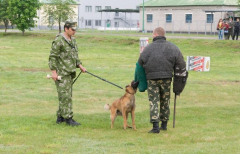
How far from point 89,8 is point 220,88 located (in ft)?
275

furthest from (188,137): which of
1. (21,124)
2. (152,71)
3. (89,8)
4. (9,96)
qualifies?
(89,8)

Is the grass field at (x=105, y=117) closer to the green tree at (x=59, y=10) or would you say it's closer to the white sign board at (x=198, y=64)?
the white sign board at (x=198, y=64)

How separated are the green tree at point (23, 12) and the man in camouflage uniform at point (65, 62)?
159 feet

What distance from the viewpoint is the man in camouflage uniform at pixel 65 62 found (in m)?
10.2

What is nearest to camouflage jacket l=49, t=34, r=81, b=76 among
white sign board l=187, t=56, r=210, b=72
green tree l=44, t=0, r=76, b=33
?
white sign board l=187, t=56, r=210, b=72

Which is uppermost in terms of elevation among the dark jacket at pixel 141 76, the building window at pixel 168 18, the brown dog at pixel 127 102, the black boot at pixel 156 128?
the building window at pixel 168 18

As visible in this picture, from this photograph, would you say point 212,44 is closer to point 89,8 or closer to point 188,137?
point 188,137

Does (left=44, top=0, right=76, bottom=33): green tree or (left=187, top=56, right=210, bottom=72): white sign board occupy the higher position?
(left=44, top=0, right=76, bottom=33): green tree

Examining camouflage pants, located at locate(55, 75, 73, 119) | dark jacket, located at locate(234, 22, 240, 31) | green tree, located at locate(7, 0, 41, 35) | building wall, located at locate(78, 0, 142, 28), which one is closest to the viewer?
camouflage pants, located at locate(55, 75, 73, 119)

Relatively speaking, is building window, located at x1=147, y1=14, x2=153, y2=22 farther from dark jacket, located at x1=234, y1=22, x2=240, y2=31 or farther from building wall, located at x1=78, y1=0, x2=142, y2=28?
dark jacket, located at x1=234, y1=22, x2=240, y2=31

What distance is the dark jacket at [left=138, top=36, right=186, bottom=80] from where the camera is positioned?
9484 mm

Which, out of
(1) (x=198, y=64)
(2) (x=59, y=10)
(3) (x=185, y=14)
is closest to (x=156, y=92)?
(1) (x=198, y=64)

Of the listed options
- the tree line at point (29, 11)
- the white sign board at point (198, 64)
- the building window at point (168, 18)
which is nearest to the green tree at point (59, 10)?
the tree line at point (29, 11)

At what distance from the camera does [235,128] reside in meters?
10.6
